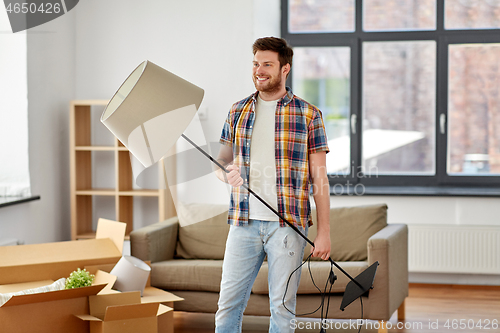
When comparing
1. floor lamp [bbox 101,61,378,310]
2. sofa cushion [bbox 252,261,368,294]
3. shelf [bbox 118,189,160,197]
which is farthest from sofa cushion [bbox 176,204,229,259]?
floor lamp [bbox 101,61,378,310]

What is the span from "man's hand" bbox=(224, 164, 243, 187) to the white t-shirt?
0.10m

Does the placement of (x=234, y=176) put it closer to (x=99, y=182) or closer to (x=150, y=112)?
(x=150, y=112)

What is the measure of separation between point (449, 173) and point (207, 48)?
216 cm

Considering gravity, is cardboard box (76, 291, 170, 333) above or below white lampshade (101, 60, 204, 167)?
below

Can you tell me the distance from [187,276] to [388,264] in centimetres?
104

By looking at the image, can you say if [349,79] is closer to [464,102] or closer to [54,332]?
[464,102]

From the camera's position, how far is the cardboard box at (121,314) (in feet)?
7.13

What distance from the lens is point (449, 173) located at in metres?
4.31

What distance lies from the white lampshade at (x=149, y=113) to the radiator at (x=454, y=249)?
2849 millimetres

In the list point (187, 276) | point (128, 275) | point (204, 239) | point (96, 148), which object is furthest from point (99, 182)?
point (128, 275)

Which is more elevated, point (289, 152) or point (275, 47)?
point (275, 47)

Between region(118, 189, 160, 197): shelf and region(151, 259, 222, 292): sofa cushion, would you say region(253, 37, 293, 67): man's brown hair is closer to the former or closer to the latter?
region(151, 259, 222, 292): sofa cushion

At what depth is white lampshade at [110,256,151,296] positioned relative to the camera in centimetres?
256

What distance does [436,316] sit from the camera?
10.5 feet
